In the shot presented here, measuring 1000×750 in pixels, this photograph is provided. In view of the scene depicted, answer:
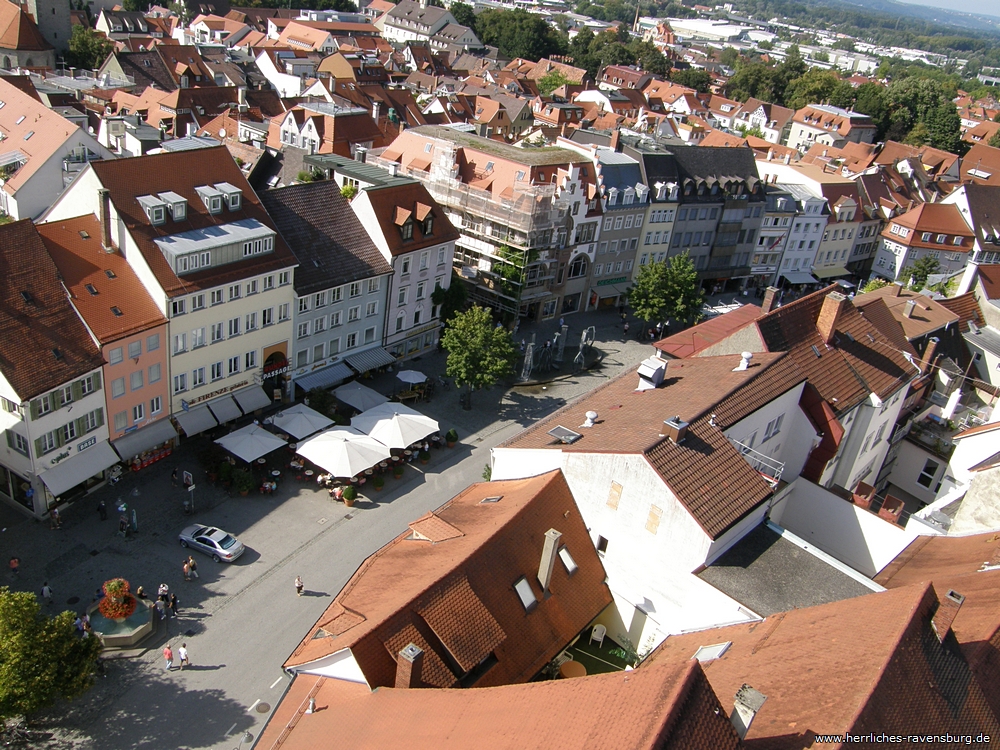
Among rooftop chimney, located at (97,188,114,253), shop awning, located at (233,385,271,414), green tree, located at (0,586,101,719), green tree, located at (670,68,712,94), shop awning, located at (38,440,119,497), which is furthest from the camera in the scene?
green tree, located at (670,68,712,94)

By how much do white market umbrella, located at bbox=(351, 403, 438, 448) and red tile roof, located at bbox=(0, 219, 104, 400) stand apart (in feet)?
46.9

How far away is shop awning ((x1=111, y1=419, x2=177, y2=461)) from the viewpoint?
40.8 m

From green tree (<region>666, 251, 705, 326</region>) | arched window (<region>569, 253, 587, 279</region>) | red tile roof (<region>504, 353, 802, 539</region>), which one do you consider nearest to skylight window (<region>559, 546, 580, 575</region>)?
red tile roof (<region>504, 353, 802, 539</region>)

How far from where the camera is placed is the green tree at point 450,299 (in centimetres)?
5850

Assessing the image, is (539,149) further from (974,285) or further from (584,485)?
(584,485)

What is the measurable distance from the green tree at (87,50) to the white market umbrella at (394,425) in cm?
10243

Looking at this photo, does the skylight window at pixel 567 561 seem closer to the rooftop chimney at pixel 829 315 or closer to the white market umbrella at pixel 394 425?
the white market umbrella at pixel 394 425

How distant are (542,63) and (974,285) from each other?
127034mm

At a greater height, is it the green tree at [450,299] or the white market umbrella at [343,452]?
the green tree at [450,299]

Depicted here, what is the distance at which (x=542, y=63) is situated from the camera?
17038cm

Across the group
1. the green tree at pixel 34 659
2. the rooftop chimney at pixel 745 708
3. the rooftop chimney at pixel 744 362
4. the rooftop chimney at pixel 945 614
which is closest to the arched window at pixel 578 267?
the rooftop chimney at pixel 744 362

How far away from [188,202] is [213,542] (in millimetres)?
18067

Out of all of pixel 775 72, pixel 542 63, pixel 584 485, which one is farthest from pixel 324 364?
pixel 775 72

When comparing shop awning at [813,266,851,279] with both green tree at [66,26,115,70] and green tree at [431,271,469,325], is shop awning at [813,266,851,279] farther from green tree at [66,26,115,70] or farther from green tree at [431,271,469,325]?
green tree at [66,26,115,70]
